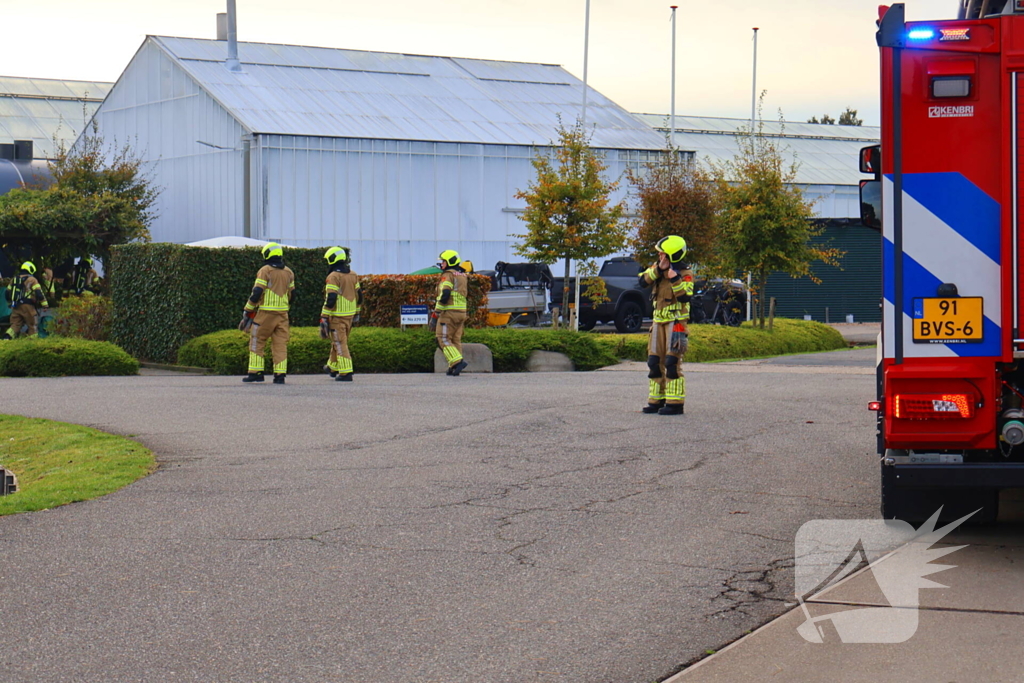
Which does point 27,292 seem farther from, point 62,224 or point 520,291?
point 520,291

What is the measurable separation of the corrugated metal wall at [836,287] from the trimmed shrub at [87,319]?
22.7 meters

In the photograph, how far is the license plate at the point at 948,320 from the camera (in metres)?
6.58

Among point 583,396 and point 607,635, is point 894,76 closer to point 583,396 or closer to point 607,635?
point 607,635

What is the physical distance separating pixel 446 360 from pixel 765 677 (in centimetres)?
1611

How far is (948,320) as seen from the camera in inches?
261

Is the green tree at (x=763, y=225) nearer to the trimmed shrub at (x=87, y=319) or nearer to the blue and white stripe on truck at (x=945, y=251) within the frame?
the trimmed shrub at (x=87, y=319)

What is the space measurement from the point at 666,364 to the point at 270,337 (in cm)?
679

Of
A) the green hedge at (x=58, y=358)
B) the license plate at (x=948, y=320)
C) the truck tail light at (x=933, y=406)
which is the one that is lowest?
the green hedge at (x=58, y=358)

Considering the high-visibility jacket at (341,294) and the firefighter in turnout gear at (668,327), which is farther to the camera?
the high-visibility jacket at (341,294)

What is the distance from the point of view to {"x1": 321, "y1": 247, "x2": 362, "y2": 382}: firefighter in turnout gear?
61.4ft

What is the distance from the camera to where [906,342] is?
665 centimetres

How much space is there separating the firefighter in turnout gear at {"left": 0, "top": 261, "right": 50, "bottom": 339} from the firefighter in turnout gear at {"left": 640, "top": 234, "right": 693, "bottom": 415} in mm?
15109

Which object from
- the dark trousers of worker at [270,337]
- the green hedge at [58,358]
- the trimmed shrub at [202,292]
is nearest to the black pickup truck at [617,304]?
the trimmed shrub at [202,292]

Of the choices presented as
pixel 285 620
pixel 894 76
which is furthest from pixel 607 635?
pixel 894 76
